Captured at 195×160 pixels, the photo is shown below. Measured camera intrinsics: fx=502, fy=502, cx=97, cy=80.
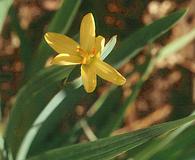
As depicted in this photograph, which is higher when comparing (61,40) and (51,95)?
(61,40)

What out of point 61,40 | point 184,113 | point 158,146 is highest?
point 61,40

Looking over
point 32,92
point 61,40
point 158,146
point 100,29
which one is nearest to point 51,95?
point 32,92

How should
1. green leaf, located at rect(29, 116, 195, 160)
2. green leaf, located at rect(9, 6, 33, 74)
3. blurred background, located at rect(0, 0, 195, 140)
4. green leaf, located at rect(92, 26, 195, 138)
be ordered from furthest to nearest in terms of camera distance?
blurred background, located at rect(0, 0, 195, 140) < green leaf, located at rect(9, 6, 33, 74) < green leaf, located at rect(92, 26, 195, 138) < green leaf, located at rect(29, 116, 195, 160)

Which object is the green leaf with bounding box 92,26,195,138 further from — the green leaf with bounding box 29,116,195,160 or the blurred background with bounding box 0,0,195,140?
the green leaf with bounding box 29,116,195,160

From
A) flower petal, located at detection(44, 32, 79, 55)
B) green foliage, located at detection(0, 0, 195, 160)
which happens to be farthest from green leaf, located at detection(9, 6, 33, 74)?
flower petal, located at detection(44, 32, 79, 55)

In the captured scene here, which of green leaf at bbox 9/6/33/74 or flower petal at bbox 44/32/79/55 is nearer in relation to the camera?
flower petal at bbox 44/32/79/55

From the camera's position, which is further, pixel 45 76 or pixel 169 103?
pixel 169 103

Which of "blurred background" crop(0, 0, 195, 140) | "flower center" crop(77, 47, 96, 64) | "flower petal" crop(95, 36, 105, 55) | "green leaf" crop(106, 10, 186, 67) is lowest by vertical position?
"blurred background" crop(0, 0, 195, 140)

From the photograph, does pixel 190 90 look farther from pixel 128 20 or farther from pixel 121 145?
pixel 121 145
